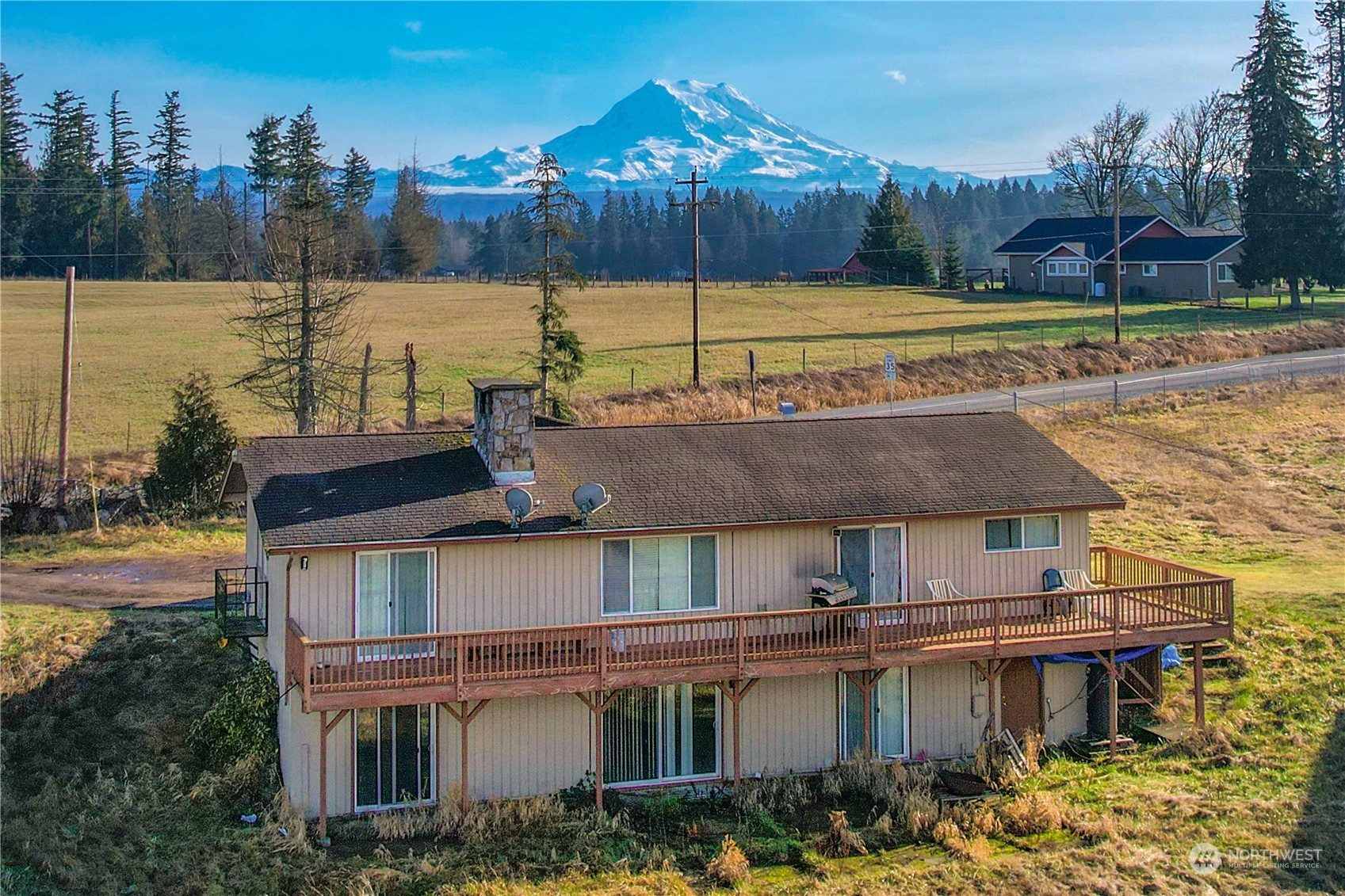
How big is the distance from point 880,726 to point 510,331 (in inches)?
1968

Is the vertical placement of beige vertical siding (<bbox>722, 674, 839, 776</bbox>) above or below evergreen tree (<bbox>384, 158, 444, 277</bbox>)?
below

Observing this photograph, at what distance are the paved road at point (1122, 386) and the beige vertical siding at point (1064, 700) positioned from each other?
2240cm

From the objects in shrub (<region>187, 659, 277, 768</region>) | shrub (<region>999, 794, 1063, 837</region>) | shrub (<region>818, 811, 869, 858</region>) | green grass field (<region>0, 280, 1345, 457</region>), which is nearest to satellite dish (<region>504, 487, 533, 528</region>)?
shrub (<region>187, 659, 277, 768</region>)

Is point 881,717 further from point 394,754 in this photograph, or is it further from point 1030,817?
point 394,754

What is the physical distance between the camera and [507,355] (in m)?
59.1

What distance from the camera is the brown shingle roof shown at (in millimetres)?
20250

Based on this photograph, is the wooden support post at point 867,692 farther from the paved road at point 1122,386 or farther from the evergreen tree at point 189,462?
the paved road at point 1122,386

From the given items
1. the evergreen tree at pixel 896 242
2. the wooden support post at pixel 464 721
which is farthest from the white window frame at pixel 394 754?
the evergreen tree at pixel 896 242

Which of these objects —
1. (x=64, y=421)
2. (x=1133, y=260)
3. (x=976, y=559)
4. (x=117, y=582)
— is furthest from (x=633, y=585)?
(x=1133, y=260)

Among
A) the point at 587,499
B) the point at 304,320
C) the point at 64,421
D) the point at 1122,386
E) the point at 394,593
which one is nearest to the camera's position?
the point at 394,593

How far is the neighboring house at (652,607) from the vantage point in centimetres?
1938

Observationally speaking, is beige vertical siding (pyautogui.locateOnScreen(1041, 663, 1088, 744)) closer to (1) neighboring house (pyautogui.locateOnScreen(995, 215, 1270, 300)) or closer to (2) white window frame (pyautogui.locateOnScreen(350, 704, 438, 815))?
A: (2) white window frame (pyautogui.locateOnScreen(350, 704, 438, 815))

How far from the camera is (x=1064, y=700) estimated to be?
22656 mm

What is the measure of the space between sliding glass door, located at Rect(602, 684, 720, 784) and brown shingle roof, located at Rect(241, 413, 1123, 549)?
281cm
